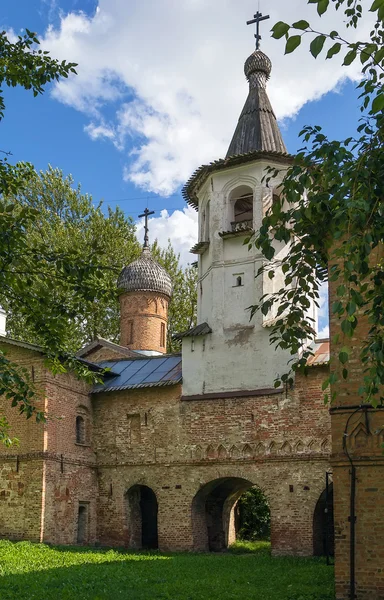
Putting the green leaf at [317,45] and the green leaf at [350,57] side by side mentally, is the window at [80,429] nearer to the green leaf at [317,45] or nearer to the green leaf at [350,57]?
the green leaf at [350,57]

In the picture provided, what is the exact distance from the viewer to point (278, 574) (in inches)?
506

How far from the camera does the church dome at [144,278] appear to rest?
25.8m

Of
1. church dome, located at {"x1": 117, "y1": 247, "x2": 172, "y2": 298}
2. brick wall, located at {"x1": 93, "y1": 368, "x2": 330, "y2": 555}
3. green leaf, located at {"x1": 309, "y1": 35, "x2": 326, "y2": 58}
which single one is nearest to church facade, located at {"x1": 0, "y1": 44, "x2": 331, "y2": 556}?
brick wall, located at {"x1": 93, "y1": 368, "x2": 330, "y2": 555}

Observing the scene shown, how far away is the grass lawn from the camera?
396 inches

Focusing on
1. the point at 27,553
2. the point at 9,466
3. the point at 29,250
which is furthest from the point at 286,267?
the point at 9,466

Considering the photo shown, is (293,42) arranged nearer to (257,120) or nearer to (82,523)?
(257,120)

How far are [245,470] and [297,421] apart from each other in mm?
1862

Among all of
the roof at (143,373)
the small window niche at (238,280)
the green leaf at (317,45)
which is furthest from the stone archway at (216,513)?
the green leaf at (317,45)

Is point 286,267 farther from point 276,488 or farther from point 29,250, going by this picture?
point 276,488

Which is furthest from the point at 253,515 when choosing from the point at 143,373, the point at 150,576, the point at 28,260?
the point at 28,260

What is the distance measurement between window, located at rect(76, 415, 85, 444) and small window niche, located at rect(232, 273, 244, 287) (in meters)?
5.74

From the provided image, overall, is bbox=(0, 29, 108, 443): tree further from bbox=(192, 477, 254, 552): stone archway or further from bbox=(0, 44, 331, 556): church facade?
bbox=(192, 477, 254, 552): stone archway

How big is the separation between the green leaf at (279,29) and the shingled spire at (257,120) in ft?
50.0

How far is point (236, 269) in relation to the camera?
1892cm
